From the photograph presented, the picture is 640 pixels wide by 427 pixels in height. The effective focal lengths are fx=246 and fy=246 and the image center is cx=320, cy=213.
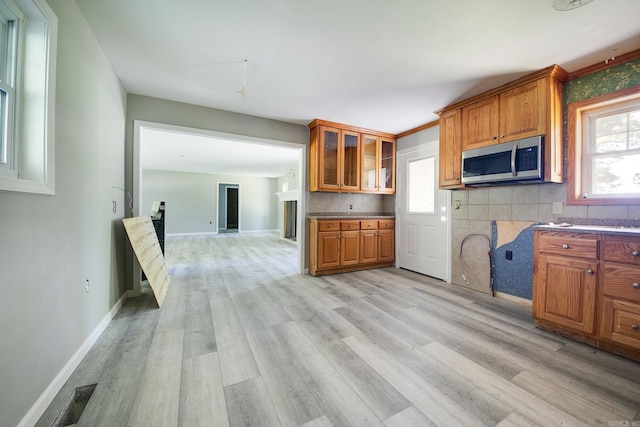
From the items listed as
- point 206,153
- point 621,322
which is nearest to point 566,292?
point 621,322

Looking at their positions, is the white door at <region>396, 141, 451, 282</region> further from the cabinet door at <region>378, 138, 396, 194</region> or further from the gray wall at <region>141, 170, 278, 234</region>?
the gray wall at <region>141, 170, 278, 234</region>

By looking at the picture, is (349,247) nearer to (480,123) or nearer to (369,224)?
(369,224)

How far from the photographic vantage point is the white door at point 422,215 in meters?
3.70

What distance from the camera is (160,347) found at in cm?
186

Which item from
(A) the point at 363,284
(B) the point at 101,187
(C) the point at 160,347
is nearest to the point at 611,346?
(A) the point at 363,284

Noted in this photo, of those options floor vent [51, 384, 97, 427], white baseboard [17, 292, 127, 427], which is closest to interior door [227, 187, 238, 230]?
white baseboard [17, 292, 127, 427]

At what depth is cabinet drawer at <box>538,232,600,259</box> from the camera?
74.5 inches

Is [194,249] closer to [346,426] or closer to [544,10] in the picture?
[346,426]

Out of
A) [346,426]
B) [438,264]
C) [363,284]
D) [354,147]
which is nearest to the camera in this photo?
[346,426]

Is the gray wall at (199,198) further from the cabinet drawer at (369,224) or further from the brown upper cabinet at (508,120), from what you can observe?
the brown upper cabinet at (508,120)

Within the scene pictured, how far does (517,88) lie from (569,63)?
0.39 meters

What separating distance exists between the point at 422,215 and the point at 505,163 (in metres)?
1.57

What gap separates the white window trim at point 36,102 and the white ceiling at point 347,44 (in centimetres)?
53

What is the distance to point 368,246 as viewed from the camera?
424cm
